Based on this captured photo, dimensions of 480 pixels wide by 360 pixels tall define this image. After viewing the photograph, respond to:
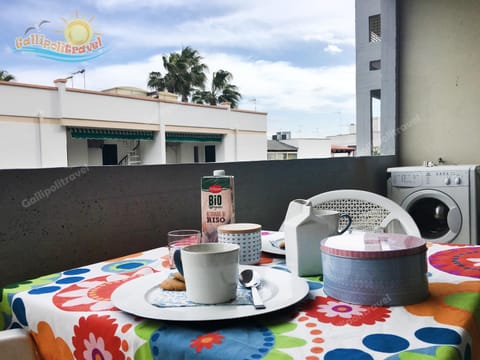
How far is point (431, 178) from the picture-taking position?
9.68 feet

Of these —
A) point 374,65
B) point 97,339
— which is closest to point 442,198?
point 374,65

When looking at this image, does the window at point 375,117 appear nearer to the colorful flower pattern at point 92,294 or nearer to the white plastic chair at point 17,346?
the colorful flower pattern at point 92,294

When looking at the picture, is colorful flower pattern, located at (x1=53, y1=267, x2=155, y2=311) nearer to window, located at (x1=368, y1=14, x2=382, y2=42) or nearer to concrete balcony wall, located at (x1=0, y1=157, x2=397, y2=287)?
concrete balcony wall, located at (x1=0, y1=157, x2=397, y2=287)

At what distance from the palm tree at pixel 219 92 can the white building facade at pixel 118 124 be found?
876 millimetres

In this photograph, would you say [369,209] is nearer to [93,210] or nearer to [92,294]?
[93,210]

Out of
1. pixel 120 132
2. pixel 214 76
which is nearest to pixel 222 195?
pixel 120 132

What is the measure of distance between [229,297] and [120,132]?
10.3 metres

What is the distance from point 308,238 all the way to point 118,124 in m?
9.68

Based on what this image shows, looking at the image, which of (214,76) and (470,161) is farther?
(214,76)

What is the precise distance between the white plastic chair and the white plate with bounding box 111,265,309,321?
18 centimetres

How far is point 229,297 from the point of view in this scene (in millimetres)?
644

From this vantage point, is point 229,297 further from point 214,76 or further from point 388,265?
point 214,76

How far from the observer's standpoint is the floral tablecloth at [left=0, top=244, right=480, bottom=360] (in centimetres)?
49

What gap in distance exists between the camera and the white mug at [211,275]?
626 mm
